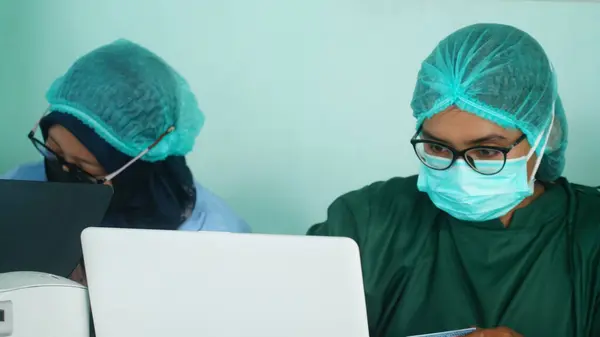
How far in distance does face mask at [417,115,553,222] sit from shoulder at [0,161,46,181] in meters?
1.16

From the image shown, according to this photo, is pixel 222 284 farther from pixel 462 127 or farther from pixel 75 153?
pixel 75 153

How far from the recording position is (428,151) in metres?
1.60

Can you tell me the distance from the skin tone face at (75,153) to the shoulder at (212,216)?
27cm

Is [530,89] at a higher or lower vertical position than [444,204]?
higher

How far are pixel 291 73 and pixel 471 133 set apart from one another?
671 millimetres

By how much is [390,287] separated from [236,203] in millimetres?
662

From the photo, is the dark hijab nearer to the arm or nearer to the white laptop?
the arm

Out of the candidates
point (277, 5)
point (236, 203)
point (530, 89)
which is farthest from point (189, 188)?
point (530, 89)

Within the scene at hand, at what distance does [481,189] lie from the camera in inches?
59.4

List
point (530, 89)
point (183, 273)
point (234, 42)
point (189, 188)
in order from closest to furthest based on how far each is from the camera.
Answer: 1. point (183, 273)
2. point (530, 89)
3. point (189, 188)
4. point (234, 42)

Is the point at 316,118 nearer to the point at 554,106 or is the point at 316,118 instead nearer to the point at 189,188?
the point at 189,188

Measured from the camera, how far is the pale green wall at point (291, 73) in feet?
6.15

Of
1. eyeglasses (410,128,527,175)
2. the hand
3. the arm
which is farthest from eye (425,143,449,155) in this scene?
the hand

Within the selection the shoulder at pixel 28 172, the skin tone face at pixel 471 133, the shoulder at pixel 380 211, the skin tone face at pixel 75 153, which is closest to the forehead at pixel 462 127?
the skin tone face at pixel 471 133
